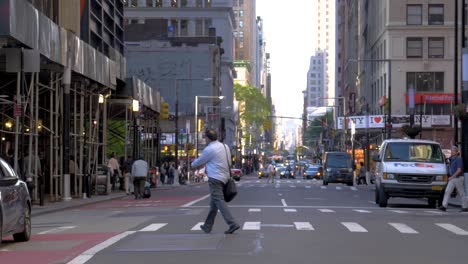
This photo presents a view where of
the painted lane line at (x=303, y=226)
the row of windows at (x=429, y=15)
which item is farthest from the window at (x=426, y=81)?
the painted lane line at (x=303, y=226)

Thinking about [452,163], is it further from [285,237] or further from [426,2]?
[426,2]

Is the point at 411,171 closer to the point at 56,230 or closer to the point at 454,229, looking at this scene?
the point at 454,229

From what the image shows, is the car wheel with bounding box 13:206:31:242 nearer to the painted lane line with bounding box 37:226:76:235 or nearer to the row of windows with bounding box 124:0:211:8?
the painted lane line with bounding box 37:226:76:235

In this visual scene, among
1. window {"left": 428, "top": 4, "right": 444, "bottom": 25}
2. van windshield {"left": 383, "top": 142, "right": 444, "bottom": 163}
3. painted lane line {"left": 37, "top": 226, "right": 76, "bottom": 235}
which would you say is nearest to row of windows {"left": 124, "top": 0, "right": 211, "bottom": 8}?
window {"left": 428, "top": 4, "right": 444, "bottom": 25}

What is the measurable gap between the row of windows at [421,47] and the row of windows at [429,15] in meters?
1.41

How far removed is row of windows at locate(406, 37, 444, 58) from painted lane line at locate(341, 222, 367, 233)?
62.0 metres

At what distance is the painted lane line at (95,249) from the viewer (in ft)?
40.4

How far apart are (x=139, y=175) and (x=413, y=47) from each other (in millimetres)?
49489

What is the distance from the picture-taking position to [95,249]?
44.8 ft

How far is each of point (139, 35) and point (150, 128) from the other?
51.9 metres

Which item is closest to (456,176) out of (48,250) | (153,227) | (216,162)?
(153,227)

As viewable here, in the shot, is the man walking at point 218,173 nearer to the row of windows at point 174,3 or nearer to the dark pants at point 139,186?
the dark pants at point 139,186

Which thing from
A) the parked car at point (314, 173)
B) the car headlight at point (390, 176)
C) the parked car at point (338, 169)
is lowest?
the parked car at point (314, 173)

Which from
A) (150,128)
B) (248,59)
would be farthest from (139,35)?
(248,59)
